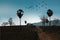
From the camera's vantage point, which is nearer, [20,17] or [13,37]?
[13,37]

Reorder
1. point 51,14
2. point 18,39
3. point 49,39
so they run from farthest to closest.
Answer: point 51,14, point 49,39, point 18,39

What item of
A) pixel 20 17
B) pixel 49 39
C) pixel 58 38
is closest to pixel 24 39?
pixel 49 39

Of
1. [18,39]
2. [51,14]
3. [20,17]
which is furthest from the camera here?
[51,14]

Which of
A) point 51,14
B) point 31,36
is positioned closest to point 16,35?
point 31,36

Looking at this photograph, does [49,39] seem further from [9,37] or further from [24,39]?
[9,37]

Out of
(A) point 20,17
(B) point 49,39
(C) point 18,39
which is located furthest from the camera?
(A) point 20,17

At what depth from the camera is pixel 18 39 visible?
85.4 ft

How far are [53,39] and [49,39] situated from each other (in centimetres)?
97

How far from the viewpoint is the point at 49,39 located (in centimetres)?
2770

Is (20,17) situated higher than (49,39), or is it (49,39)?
(20,17)

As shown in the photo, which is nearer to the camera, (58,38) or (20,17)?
(58,38)

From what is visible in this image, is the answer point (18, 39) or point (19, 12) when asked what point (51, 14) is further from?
A: point (18, 39)

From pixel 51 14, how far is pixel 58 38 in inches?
1506

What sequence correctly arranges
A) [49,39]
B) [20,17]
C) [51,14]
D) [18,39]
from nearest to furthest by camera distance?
1. [18,39]
2. [49,39]
3. [20,17]
4. [51,14]
